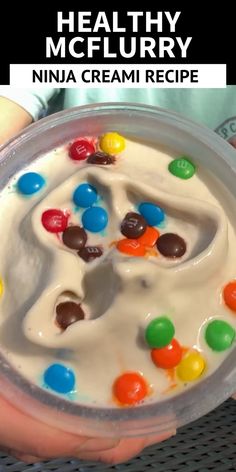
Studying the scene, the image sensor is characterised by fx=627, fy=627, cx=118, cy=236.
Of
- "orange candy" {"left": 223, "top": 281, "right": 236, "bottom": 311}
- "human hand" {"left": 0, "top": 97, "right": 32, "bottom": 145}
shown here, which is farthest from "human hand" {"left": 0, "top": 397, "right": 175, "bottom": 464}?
"human hand" {"left": 0, "top": 97, "right": 32, "bottom": 145}

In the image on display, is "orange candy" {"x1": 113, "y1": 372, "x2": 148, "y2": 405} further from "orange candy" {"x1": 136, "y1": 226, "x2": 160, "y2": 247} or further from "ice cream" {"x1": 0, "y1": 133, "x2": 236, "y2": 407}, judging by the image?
"orange candy" {"x1": 136, "y1": 226, "x2": 160, "y2": 247}

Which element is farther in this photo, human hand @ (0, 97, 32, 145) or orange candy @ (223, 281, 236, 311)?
human hand @ (0, 97, 32, 145)

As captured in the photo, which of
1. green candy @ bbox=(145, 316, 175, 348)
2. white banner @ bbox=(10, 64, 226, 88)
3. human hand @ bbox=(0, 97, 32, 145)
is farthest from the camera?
white banner @ bbox=(10, 64, 226, 88)

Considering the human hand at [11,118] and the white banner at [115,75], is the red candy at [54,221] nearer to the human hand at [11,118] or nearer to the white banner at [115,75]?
the human hand at [11,118]

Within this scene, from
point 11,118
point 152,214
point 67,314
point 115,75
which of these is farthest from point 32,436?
point 115,75

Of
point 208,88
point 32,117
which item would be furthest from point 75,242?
point 208,88

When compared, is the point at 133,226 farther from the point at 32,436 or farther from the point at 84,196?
the point at 32,436
